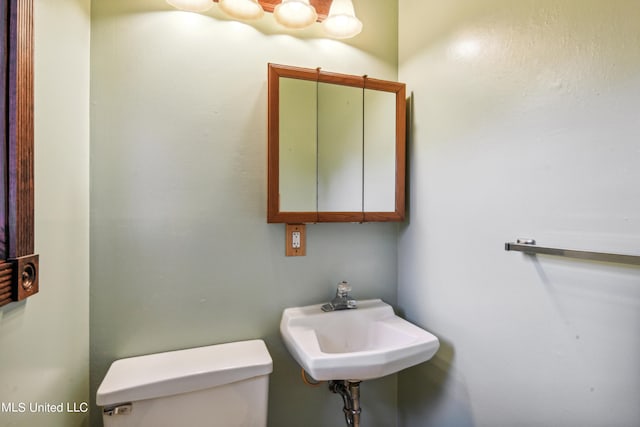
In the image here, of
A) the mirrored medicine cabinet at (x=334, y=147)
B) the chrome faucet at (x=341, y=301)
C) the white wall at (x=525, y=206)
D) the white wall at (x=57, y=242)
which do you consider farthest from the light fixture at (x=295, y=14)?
the chrome faucet at (x=341, y=301)

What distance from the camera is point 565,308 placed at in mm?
780

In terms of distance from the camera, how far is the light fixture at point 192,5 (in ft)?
3.54

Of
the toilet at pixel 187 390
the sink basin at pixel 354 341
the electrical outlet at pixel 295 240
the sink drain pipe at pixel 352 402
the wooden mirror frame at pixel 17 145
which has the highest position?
the wooden mirror frame at pixel 17 145

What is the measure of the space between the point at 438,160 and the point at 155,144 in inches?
43.9

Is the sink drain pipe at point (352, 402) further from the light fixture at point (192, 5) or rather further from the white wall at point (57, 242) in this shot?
the light fixture at point (192, 5)

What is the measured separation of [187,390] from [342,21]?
153cm

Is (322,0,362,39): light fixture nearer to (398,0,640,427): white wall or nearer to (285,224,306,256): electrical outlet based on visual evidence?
(398,0,640,427): white wall

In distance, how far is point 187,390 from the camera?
935mm

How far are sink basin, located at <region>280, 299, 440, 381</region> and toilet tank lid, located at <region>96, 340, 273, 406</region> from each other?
6.0 inches

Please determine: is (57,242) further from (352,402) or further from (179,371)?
(352,402)

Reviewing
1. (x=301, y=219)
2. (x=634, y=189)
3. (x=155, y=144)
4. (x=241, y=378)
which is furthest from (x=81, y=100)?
(x=634, y=189)

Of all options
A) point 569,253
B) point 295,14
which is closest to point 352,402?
point 569,253

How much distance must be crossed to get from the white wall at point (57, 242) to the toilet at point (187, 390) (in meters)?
0.15

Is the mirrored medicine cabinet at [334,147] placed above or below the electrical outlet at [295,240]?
above
